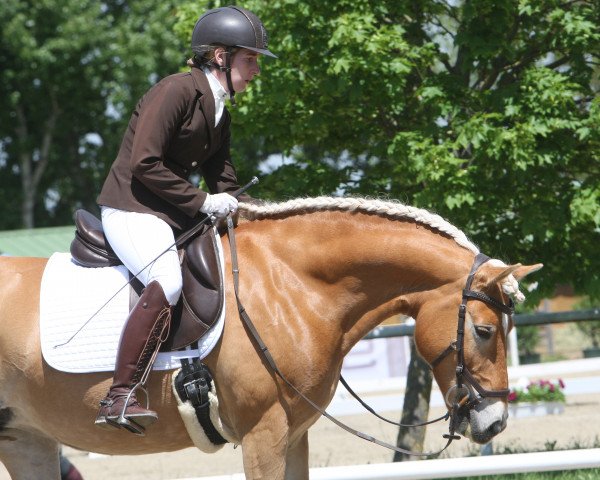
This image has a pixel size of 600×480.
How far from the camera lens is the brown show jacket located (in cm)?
414

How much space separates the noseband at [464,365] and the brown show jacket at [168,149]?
4.30 ft

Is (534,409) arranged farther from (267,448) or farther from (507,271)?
(267,448)

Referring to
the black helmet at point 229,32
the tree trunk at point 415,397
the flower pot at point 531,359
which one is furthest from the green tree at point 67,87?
the black helmet at point 229,32

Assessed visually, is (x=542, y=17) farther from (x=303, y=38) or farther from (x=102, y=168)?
(x=102, y=168)

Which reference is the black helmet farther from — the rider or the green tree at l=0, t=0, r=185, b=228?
→ the green tree at l=0, t=0, r=185, b=228

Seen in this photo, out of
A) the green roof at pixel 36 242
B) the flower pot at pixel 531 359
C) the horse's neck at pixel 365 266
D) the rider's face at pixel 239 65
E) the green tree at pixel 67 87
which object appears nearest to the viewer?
the horse's neck at pixel 365 266

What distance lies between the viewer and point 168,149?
436 centimetres

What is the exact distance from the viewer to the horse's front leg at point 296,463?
4.45 m

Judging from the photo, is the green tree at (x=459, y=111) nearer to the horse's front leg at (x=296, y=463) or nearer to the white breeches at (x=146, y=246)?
the horse's front leg at (x=296, y=463)

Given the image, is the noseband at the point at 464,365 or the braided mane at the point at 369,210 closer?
the noseband at the point at 464,365

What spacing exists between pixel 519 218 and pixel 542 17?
171 cm

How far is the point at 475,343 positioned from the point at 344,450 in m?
5.96

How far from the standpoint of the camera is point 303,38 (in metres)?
7.40

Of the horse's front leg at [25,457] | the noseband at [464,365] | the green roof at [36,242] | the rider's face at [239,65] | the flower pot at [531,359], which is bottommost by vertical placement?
the flower pot at [531,359]
